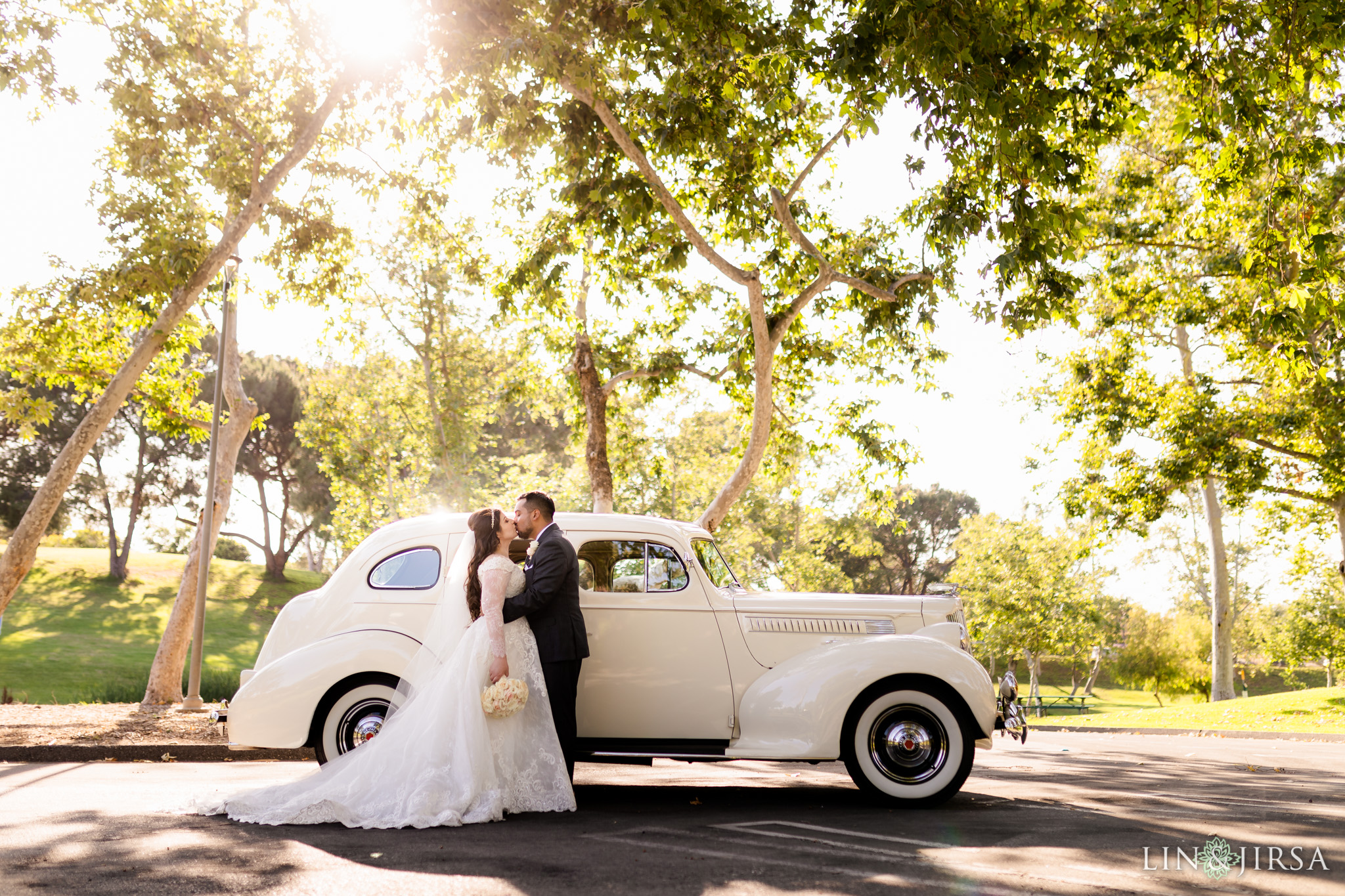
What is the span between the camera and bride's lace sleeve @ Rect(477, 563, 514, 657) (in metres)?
6.06

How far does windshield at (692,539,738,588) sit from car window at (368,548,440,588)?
6.67 ft

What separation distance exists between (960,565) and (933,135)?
3599cm

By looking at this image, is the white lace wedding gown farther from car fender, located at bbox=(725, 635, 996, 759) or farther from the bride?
car fender, located at bbox=(725, 635, 996, 759)

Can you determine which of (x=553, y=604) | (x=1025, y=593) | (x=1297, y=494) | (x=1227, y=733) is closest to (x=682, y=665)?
(x=553, y=604)

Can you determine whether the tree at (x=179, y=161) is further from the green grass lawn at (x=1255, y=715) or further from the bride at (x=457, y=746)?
the green grass lawn at (x=1255, y=715)

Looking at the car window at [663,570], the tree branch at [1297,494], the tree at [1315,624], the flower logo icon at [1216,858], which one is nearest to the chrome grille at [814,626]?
the car window at [663,570]

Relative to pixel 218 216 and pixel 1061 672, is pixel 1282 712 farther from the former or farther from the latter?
pixel 1061 672

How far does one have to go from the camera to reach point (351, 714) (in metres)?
6.58

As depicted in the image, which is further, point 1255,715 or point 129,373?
point 1255,715

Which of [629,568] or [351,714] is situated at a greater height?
[629,568]

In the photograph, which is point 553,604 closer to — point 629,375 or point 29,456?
point 629,375

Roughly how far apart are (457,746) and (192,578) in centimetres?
1095

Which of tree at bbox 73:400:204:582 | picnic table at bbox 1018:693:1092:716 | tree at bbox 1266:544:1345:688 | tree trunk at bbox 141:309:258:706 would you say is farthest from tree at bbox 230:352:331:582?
tree at bbox 1266:544:1345:688

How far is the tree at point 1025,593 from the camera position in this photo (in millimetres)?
37719
